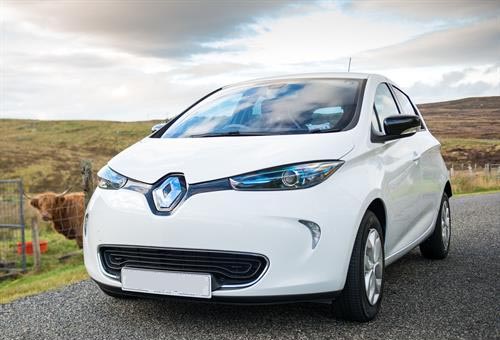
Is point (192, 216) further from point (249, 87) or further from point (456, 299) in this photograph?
point (456, 299)

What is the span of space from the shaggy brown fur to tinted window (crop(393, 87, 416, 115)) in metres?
11.4

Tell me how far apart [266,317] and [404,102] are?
2.91 meters

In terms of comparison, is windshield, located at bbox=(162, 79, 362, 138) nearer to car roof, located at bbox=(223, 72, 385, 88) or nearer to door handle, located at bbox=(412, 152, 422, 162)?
car roof, located at bbox=(223, 72, 385, 88)

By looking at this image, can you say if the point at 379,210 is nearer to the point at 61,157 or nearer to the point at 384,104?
the point at 384,104

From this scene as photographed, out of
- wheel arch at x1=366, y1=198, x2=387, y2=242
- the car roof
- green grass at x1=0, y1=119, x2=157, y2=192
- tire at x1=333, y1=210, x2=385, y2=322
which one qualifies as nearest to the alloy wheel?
tire at x1=333, y1=210, x2=385, y2=322

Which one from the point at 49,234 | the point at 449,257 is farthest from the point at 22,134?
the point at 449,257

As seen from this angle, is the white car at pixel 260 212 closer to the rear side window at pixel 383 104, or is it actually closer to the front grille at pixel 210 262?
the front grille at pixel 210 262

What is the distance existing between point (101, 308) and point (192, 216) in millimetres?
1667

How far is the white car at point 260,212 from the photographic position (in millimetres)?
3738

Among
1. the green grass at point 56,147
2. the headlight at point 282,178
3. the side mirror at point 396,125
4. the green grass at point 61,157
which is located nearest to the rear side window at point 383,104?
the side mirror at point 396,125

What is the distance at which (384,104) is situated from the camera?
212 inches

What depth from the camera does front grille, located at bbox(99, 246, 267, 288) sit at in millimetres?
3775

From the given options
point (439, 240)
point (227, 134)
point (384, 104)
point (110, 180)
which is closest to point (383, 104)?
point (384, 104)

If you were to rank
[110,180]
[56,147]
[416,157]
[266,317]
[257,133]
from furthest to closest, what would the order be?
[56,147], [416,157], [257,133], [266,317], [110,180]
